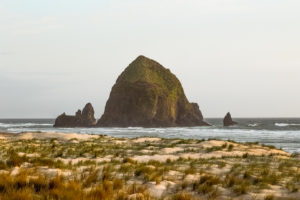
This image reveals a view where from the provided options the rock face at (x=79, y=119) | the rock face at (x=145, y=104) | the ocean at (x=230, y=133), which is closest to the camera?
the ocean at (x=230, y=133)

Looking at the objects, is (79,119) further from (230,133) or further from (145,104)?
(230,133)

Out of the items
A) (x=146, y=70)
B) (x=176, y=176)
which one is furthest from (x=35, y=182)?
(x=146, y=70)

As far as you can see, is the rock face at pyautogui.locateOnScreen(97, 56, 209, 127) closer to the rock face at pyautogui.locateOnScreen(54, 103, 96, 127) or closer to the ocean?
the rock face at pyautogui.locateOnScreen(54, 103, 96, 127)

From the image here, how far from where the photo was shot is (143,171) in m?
10.1

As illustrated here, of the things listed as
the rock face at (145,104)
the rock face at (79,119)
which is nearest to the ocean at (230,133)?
the rock face at (79,119)

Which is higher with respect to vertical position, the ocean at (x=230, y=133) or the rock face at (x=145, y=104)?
the rock face at (x=145, y=104)

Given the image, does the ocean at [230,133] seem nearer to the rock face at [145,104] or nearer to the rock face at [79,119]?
the rock face at [79,119]

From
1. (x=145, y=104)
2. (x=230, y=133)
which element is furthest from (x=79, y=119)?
(x=230, y=133)

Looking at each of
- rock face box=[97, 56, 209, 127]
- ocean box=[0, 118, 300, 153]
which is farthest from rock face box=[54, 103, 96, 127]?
ocean box=[0, 118, 300, 153]

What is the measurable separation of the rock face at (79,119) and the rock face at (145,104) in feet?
13.5

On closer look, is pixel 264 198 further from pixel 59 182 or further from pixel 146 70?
pixel 146 70

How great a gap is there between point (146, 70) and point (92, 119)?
3246 cm

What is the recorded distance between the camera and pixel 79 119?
5079 inches

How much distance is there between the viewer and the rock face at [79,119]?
125125 mm
